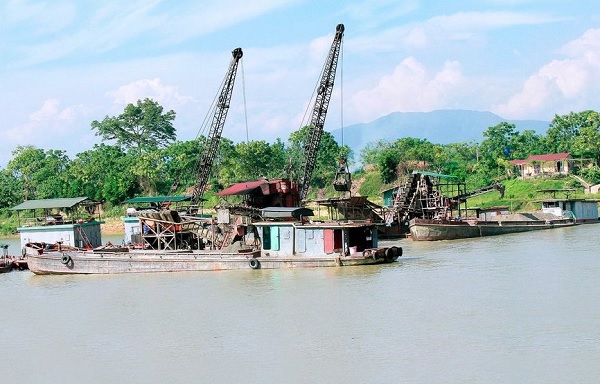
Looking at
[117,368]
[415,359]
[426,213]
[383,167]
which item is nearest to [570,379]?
[415,359]

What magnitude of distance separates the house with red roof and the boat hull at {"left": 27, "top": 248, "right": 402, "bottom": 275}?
129ft

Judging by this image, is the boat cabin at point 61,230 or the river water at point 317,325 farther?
the boat cabin at point 61,230

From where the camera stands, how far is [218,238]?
3406 cm

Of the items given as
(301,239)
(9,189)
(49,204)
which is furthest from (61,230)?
(9,189)

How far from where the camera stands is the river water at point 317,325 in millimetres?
17328

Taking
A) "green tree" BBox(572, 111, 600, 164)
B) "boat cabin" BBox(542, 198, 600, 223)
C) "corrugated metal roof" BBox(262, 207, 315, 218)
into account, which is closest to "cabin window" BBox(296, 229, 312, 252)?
"corrugated metal roof" BBox(262, 207, 315, 218)

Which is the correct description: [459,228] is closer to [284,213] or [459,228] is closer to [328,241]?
[284,213]

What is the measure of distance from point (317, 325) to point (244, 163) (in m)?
50.0

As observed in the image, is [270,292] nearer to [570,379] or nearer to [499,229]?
[570,379]

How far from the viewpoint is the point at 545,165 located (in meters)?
67.9

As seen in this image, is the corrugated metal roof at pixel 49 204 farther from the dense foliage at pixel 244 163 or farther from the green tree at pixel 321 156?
the green tree at pixel 321 156

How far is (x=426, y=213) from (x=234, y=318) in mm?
27906

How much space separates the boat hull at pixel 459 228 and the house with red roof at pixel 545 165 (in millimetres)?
21357

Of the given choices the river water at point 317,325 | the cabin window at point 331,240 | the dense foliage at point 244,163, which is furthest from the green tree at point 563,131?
the cabin window at point 331,240
